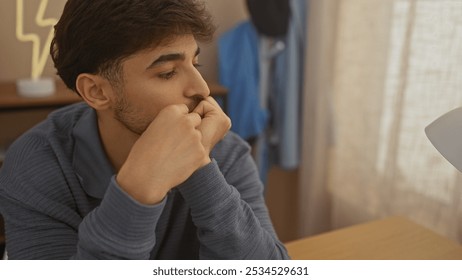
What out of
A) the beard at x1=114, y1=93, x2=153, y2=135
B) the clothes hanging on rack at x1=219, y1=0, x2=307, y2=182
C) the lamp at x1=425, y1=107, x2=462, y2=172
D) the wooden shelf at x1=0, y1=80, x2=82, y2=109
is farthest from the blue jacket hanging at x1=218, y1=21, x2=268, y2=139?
the lamp at x1=425, y1=107, x2=462, y2=172

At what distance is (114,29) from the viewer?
73 centimetres

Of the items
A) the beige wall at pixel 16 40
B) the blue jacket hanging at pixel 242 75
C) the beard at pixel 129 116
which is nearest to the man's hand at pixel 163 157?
the beard at pixel 129 116

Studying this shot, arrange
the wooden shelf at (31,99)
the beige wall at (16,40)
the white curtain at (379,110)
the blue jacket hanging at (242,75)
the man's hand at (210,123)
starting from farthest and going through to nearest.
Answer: the blue jacket hanging at (242,75) < the white curtain at (379,110) < the wooden shelf at (31,99) < the beige wall at (16,40) < the man's hand at (210,123)

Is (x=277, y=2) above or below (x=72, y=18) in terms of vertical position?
below

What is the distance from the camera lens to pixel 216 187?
2.43 ft

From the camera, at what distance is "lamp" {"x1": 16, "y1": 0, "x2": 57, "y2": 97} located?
84 cm

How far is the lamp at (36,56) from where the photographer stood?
845 mm

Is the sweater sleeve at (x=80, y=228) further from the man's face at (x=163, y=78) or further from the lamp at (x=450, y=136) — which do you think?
the lamp at (x=450, y=136)

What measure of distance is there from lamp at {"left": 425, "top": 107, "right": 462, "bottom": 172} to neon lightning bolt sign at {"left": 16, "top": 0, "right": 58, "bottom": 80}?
610 millimetres

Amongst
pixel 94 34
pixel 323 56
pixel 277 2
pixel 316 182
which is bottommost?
pixel 316 182

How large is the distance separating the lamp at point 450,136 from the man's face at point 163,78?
0.35 metres

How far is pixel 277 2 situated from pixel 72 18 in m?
0.97

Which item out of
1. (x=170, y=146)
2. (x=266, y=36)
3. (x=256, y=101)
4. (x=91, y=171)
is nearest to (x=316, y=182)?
(x=256, y=101)

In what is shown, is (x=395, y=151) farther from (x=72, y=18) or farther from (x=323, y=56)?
(x=72, y=18)
